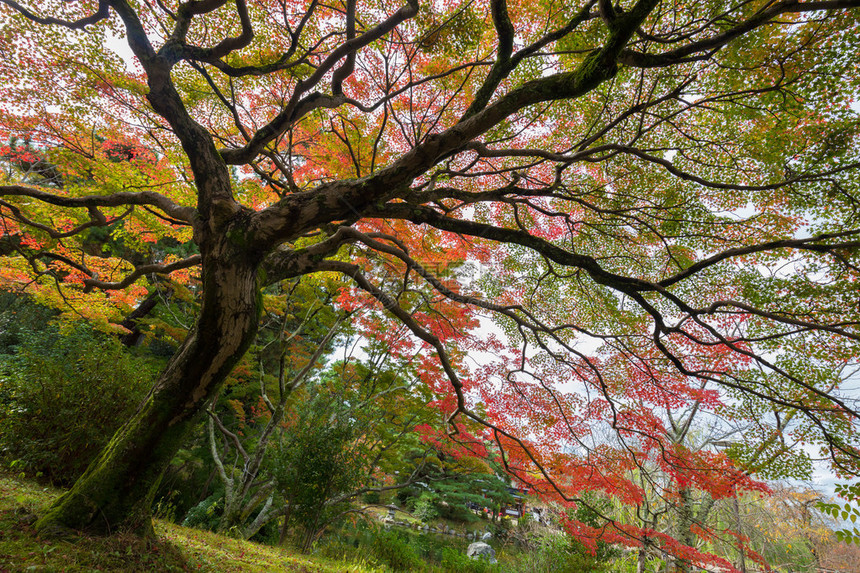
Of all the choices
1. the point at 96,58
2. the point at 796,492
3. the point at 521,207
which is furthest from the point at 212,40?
the point at 796,492

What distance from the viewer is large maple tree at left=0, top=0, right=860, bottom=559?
2.41 metres

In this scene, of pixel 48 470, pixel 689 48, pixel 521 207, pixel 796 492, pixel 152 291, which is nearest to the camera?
pixel 689 48

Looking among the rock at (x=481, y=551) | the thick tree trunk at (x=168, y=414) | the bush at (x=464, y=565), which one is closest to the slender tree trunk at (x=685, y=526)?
the bush at (x=464, y=565)

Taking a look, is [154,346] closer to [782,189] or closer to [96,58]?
[96,58]

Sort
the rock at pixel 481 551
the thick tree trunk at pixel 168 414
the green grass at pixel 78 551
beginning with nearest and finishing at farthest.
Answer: the green grass at pixel 78 551 < the thick tree trunk at pixel 168 414 < the rock at pixel 481 551

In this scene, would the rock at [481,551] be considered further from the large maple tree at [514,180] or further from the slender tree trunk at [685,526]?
the large maple tree at [514,180]

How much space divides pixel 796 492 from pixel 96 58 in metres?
20.3

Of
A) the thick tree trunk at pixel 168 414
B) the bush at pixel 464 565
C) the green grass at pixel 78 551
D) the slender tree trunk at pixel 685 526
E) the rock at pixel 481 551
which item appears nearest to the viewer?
the green grass at pixel 78 551

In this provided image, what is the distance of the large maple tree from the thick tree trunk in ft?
0.05

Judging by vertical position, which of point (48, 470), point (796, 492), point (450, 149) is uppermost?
point (450, 149)

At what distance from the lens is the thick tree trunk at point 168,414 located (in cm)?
230

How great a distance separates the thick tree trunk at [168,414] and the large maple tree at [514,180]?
16mm

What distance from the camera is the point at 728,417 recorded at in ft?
15.9

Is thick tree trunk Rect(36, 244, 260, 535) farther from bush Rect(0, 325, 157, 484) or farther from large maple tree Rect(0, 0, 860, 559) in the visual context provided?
bush Rect(0, 325, 157, 484)
